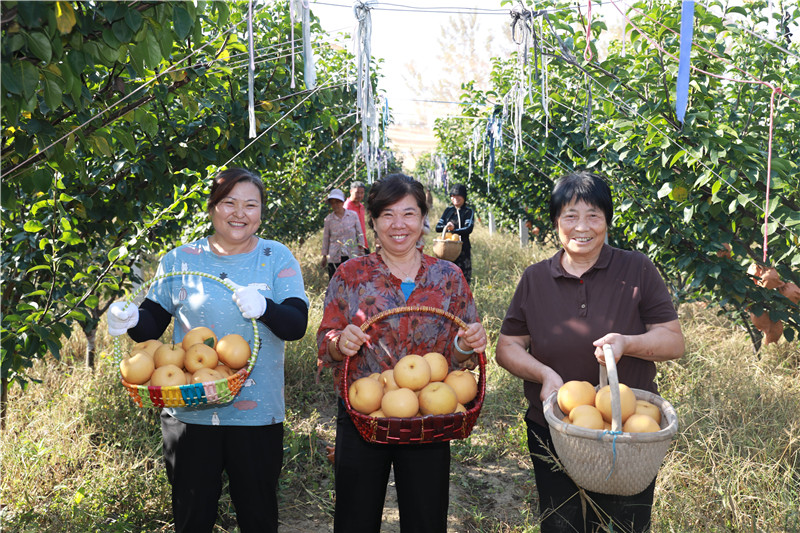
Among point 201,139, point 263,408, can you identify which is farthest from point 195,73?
point 263,408

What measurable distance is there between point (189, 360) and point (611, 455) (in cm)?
123

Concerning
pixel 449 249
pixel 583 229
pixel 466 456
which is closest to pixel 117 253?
pixel 583 229

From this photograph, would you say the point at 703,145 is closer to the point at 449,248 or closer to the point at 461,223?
the point at 449,248

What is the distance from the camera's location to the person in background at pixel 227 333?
79.4 inches

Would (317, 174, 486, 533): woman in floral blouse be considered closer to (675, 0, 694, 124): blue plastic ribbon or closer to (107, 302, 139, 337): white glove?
(107, 302, 139, 337): white glove

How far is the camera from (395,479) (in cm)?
199

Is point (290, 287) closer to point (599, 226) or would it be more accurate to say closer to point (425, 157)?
point (599, 226)

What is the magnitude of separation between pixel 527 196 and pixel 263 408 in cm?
743

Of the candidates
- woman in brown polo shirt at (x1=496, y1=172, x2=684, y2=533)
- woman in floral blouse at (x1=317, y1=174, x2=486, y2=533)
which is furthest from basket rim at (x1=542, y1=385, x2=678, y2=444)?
woman in floral blouse at (x1=317, y1=174, x2=486, y2=533)

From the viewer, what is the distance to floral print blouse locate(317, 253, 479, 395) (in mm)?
2027

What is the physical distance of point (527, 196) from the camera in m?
8.98

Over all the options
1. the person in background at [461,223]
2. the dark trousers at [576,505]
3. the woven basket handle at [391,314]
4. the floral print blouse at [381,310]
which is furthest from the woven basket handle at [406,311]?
the person in background at [461,223]

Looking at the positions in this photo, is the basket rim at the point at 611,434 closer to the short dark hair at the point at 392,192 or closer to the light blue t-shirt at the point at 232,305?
the short dark hair at the point at 392,192

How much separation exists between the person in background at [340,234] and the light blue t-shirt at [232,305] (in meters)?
4.33
